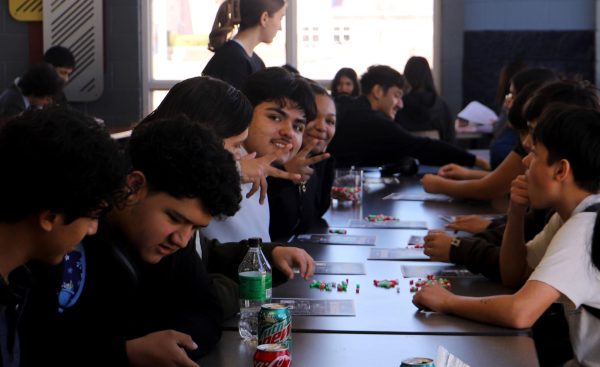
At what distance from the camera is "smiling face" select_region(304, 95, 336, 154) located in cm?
417

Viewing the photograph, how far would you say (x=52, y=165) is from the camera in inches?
53.2

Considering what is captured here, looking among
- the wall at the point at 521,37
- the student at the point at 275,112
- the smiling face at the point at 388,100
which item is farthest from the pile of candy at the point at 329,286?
the wall at the point at 521,37

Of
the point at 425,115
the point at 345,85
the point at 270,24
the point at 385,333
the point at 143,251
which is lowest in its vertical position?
the point at 425,115

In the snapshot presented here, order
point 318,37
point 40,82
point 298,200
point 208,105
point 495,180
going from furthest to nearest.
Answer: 1. point 318,37
2. point 40,82
3. point 495,180
4. point 298,200
5. point 208,105

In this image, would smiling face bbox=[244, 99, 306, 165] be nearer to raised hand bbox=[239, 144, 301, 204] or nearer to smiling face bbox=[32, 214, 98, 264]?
raised hand bbox=[239, 144, 301, 204]

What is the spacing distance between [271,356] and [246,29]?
2.98m

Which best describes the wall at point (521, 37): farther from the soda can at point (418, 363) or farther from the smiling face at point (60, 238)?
the smiling face at point (60, 238)

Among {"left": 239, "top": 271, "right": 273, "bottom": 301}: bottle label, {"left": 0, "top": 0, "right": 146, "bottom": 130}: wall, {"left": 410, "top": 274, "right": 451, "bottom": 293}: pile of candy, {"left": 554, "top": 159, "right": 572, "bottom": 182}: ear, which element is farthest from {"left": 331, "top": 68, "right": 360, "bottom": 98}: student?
{"left": 239, "top": 271, "right": 273, "bottom": 301}: bottle label

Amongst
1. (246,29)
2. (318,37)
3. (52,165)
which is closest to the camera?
(52,165)

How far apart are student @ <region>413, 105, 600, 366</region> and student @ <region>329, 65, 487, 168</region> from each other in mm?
3067

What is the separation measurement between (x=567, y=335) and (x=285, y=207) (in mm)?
1175

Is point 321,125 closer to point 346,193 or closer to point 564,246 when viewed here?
point 346,193

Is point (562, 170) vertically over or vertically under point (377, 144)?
over

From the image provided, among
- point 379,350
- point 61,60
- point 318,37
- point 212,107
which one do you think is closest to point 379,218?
point 212,107
